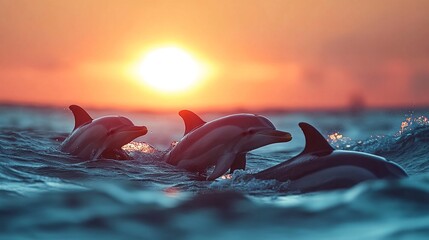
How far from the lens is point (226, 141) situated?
1123cm

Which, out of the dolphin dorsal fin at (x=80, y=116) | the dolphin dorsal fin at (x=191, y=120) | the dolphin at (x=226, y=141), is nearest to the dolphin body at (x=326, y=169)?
the dolphin at (x=226, y=141)

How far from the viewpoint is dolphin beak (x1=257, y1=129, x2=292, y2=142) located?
10.9 m

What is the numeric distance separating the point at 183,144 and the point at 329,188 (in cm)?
440

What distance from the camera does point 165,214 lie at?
661cm

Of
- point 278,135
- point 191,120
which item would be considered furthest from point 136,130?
point 278,135

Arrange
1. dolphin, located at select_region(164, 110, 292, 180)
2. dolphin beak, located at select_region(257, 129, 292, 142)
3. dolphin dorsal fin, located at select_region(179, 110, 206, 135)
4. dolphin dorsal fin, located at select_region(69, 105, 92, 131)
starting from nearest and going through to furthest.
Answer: dolphin beak, located at select_region(257, 129, 292, 142) < dolphin, located at select_region(164, 110, 292, 180) < dolphin dorsal fin, located at select_region(179, 110, 206, 135) < dolphin dorsal fin, located at select_region(69, 105, 92, 131)

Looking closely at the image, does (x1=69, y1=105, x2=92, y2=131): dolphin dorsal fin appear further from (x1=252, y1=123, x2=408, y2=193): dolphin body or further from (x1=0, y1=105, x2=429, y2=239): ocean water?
(x1=252, y1=123, x2=408, y2=193): dolphin body

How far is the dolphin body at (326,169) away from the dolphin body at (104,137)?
170 inches

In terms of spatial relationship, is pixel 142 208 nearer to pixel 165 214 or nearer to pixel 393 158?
pixel 165 214

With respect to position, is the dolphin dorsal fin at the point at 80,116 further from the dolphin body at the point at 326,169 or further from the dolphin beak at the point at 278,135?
the dolphin body at the point at 326,169

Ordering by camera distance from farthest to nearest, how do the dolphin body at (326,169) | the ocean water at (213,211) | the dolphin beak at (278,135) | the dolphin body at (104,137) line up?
the dolphin body at (104,137) < the dolphin beak at (278,135) < the dolphin body at (326,169) < the ocean water at (213,211)

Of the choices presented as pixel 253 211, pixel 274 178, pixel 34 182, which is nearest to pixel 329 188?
pixel 274 178

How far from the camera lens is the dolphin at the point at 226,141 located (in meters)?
11.0

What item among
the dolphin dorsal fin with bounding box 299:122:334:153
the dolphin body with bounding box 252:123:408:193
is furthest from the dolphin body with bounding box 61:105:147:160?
the dolphin dorsal fin with bounding box 299:122:334:153
